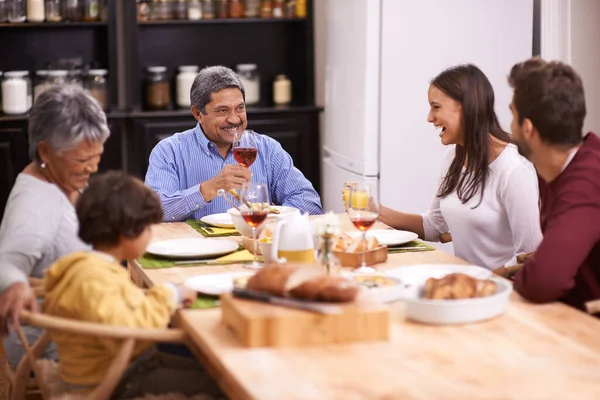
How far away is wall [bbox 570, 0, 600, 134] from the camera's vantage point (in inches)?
182

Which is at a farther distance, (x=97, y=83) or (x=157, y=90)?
(x=157, y=90)

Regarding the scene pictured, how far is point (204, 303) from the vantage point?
7.09 ft

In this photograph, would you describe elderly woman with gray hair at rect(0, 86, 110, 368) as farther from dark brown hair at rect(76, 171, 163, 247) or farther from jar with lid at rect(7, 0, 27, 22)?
jar with lid at rect(7, 0, 27, 22)

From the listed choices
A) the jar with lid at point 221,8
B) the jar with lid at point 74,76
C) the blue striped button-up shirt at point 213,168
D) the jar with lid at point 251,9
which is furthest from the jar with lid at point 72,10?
the blue striped button-up shirt at point 213,168

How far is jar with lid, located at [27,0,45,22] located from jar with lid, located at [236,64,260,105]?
1154 mm

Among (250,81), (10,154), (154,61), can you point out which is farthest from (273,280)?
(154,61)

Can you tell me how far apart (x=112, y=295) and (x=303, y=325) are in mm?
425

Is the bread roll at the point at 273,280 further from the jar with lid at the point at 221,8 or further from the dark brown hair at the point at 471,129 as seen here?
the jar with lid at the point at 221,8

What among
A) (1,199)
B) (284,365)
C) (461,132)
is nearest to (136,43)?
(1,199)

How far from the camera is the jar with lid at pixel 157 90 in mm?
5605

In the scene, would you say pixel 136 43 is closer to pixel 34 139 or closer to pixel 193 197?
pixel 193 197

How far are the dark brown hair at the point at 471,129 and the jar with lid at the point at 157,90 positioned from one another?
2756 millimetres

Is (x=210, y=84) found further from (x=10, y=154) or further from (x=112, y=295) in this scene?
(x=10, y=154)

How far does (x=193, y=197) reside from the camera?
339 centimetres
